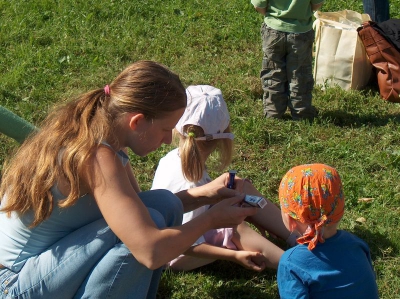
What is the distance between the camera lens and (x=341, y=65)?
201 inches

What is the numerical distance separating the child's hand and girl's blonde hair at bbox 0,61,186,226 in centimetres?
90

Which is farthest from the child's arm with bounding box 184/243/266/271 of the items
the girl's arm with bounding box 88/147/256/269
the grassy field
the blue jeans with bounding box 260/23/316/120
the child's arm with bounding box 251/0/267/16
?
the child's arm with bounding box 251/0/267/16

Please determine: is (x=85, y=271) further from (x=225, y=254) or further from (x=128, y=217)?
(x=225, y=254)

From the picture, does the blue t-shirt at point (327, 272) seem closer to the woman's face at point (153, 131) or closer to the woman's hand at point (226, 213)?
the woman's hand at point (226, 213)

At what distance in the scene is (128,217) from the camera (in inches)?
92.0

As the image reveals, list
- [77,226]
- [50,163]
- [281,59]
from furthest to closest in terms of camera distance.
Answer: [281,59]
[77,226]
[50,163]

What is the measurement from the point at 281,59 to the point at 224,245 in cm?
186

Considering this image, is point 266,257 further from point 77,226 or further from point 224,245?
point 77,226

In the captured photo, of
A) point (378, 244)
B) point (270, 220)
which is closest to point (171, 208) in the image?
point (270, 220)

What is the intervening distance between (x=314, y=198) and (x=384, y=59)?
10.3 ft

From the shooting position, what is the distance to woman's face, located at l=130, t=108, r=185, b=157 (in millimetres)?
2486

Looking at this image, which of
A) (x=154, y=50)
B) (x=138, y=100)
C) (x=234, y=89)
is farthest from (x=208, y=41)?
(x=138, y=100)

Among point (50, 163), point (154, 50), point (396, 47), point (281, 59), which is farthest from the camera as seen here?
point (154, 50)

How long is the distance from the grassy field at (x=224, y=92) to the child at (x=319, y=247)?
2.53ft
